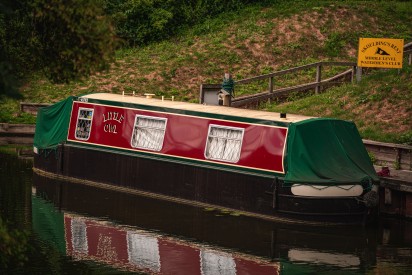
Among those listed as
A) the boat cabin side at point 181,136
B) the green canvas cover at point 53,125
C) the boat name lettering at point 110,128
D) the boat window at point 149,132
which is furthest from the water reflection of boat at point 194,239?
the green canvas cover at point 53,125

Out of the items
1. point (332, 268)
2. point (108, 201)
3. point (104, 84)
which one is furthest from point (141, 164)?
point (104, 84)

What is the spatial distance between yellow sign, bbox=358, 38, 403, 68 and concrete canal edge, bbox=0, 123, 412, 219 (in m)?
7.30

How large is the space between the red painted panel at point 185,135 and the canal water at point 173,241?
58.0 inches

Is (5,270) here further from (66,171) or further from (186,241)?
(66,171)

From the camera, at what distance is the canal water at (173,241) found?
2158 cm

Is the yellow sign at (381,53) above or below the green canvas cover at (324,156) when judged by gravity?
above

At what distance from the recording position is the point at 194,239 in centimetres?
2420

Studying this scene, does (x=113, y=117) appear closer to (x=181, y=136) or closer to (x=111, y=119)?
(x=111, y=119)

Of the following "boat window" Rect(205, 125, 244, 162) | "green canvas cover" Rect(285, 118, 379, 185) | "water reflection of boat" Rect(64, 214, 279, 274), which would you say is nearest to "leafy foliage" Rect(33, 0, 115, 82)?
"water reflection of boat" Rect(64, 214, 279, 274)

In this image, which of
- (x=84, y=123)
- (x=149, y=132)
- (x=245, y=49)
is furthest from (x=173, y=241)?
(x=245, y=49)

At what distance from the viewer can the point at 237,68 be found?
151 feet

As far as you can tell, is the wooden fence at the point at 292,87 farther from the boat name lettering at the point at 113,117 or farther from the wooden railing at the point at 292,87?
the boat name lettering at the point at 113,117

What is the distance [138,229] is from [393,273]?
262 inches

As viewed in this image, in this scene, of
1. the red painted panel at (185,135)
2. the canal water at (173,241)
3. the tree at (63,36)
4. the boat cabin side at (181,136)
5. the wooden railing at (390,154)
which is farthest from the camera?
the wooden railing at (390,154)
